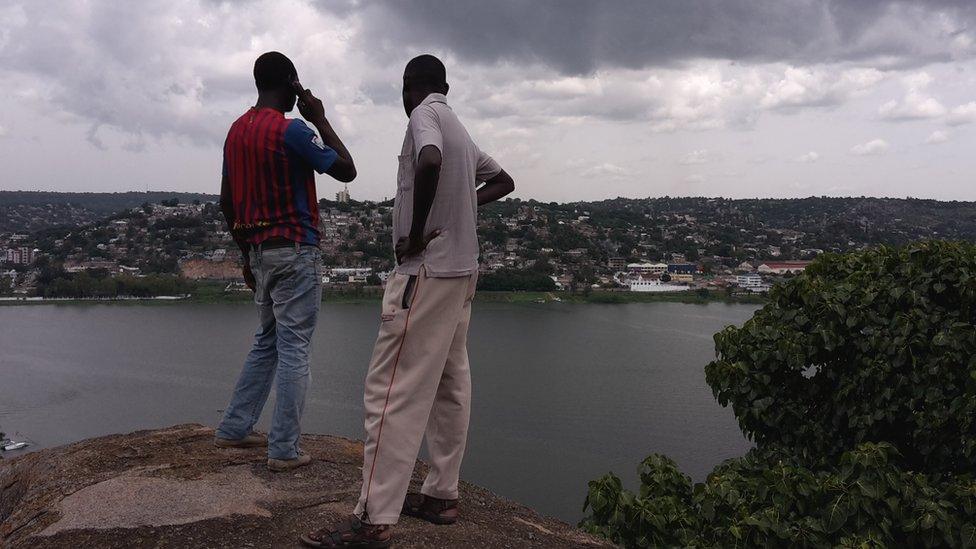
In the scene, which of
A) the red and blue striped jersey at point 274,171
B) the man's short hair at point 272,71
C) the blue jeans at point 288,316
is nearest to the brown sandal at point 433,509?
the blue jeans at point 288,316

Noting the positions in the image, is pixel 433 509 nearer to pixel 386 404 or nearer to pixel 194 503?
pixel 386 404

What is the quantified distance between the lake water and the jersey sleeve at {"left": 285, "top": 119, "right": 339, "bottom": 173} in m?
11.9

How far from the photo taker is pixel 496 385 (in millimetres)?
25422

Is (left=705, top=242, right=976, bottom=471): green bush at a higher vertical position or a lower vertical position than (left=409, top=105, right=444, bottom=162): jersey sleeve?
lower

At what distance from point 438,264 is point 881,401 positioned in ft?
9.25

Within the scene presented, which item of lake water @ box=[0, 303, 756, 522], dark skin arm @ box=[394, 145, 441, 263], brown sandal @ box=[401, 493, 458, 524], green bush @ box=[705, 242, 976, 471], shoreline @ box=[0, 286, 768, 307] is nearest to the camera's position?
dark skin arm @ box=[394, 145, 441, 263]

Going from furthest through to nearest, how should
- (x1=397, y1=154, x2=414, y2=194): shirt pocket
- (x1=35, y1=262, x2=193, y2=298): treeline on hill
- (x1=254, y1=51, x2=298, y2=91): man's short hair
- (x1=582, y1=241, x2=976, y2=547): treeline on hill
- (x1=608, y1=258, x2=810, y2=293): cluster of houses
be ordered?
(x1=608, y1=258, x2=810, y2=293): cluster of houses → (x1=35, y1=262, x2=193, y2=298): treeline on hill → (x1=582, y1=241, x2=976, y2=547): treeline on hill → (x1=254, y1=51, x2=298, y2=91): man's short hair → (x1=397, y1=154, x2=414, y2=194): shirt pocket

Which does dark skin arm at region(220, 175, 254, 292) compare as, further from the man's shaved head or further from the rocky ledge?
the man's shaved head

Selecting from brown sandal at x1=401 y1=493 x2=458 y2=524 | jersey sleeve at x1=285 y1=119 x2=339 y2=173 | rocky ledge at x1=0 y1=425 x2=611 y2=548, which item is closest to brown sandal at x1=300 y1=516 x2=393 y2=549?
rocky ledge at x1=0 y1=425 x2=611 y2=548

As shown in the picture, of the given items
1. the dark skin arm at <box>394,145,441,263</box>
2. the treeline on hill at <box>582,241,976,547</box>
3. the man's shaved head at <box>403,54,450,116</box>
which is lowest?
the treeline on hill at <box>582,241,976,547</box>

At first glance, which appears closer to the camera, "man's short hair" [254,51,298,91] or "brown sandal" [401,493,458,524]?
"brown sandal" [401,493,458,524]

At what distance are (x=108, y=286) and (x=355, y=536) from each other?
2232 inches

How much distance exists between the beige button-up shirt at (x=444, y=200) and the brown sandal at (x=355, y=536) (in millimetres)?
711

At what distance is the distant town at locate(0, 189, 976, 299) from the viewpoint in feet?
179
